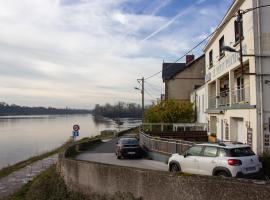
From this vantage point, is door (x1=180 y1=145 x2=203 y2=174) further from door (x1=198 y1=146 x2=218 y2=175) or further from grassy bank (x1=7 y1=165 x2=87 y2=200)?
grassy bank (x1=7 y1=165 x2=87 y2=200)

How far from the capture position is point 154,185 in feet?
32.4

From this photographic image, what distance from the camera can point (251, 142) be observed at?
16406 mm

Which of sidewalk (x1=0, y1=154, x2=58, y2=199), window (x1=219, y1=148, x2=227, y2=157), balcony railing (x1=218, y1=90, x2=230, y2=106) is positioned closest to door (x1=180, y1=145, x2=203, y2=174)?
window (x1=219, y1=148, x2=227, y2=157)

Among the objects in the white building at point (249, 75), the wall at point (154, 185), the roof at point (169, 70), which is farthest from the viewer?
the roof at point (169, 70)

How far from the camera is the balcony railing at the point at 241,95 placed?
18.2 m

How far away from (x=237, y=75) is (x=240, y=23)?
5.77m

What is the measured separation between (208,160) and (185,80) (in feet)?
114

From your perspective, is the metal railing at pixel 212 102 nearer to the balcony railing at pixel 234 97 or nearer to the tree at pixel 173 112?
the balcony railing at pixel 234 97

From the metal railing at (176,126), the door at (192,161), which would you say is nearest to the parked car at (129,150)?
the door at (192,161)

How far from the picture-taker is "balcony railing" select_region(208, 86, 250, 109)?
18450mm

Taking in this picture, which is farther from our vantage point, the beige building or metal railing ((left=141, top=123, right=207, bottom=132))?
the beige building

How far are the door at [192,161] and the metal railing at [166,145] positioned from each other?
3.63 metres

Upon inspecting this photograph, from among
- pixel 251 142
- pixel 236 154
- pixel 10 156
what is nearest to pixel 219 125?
pixel 251 142

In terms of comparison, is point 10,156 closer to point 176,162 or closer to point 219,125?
point 219,125
